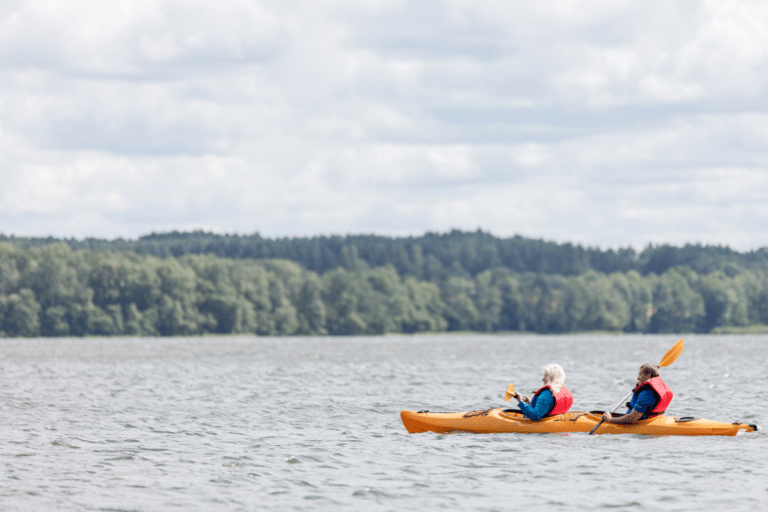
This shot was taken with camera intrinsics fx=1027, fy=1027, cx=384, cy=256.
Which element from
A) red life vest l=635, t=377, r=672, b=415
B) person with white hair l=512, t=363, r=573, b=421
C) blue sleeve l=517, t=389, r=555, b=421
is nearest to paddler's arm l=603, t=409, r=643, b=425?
red life vest l=635, t=377, r=672, b=415

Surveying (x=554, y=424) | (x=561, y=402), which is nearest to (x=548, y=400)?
(x=561, y=402)

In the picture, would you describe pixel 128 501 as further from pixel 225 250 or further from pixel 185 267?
pixel 225 250

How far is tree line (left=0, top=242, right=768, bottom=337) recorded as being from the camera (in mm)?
101188

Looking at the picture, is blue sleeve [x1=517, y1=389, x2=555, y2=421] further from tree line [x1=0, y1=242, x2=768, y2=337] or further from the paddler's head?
tree line [x1=0, y1=242, x2=768, y2=337]

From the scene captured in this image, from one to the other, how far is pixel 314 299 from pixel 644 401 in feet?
320

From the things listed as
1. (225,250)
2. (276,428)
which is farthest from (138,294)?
(276,428)

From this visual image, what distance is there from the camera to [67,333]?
10106cm

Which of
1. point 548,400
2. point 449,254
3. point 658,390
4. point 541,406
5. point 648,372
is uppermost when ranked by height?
point 449,254

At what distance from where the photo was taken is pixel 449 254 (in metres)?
184

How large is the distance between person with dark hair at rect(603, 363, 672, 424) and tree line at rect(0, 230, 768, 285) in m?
140

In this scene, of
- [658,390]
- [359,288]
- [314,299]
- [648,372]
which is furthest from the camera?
[359,288]

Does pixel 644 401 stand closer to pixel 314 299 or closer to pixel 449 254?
pixel 314 299

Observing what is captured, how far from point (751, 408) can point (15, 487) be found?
18.1m

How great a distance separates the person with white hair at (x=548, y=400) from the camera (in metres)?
19.3
